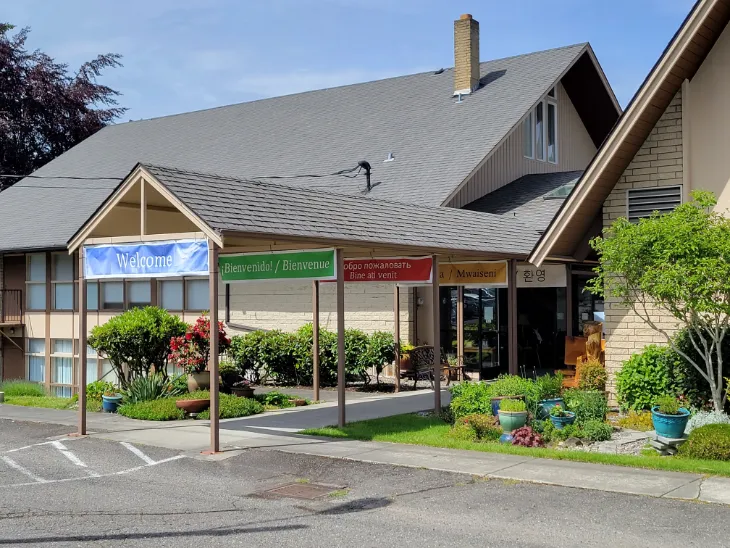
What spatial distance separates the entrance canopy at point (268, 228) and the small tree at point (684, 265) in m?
3.67

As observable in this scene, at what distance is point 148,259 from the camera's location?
14281 mm

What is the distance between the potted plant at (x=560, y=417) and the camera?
13.6 metres

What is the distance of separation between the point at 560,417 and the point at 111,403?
29.3ft

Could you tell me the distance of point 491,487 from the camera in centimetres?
1031

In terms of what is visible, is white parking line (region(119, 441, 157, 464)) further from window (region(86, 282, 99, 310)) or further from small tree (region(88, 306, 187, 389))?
window (region(86, 282, 99, 310))

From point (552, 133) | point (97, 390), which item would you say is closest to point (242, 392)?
point (97, 390)

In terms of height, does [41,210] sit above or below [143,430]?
above

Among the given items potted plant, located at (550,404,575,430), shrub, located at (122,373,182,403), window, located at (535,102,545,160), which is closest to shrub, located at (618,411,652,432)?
potted plant, located at (550,404,575,430)

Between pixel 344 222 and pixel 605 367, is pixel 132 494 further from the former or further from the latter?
pixel 605 367

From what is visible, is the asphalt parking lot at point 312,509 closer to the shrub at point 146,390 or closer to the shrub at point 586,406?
the shrub at point 586,406

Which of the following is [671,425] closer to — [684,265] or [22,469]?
[684,265]

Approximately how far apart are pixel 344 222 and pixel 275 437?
12.0 ft

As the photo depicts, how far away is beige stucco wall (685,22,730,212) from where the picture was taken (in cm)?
1489

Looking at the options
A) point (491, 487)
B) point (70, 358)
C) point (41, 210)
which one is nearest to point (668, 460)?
point (491, 487)
